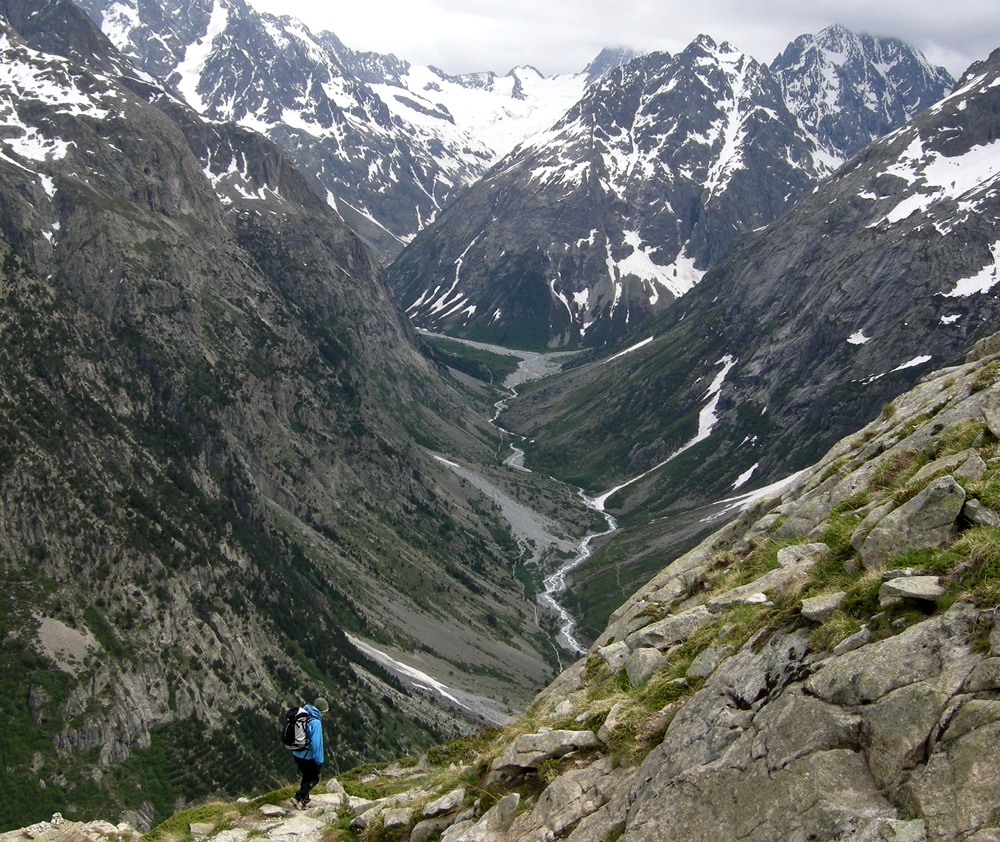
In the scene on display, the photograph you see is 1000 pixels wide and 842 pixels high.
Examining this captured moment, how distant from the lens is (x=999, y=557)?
14.8m

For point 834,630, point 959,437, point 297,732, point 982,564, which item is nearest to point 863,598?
point 834,630

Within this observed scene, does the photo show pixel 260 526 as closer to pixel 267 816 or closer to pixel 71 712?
pixel 71 712

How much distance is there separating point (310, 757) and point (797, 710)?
14.9 meters

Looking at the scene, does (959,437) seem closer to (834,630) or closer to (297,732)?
(834,630)

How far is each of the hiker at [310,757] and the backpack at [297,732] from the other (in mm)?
97

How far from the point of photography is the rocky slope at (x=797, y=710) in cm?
1339

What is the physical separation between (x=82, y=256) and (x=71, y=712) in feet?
429

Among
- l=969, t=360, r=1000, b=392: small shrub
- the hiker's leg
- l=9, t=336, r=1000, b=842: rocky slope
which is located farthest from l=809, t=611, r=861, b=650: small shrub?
the hiker's leg

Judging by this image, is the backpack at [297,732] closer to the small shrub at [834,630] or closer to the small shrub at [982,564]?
the small shrub at [834,630]

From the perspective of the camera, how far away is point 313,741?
24906mm

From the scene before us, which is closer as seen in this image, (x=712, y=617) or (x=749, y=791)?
(x=749, y=791)

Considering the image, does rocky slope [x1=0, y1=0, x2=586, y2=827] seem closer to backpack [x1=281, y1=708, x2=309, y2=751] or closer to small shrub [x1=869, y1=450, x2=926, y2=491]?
backpack [x1=281, y1=708, x2=309, y2=751]

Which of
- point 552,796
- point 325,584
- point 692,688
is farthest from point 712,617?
point 325,584

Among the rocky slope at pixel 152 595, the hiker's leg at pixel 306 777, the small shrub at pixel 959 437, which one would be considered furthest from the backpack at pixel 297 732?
the rocky slope at pixel 152 595
